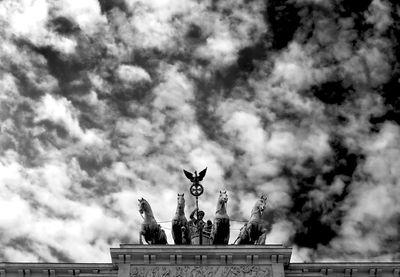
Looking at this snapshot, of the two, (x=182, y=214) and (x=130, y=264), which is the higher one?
(x=182, y=214)

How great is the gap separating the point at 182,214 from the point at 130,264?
146 inches

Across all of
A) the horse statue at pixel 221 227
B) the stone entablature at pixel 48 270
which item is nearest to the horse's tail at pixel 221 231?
the horse statue at pixel 221 227

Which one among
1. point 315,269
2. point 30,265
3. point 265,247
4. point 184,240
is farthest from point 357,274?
point 30,265

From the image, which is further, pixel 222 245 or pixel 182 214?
pixel 182 214

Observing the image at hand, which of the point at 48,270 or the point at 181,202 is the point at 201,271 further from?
the point at 48,270

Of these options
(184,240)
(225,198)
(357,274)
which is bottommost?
(357,274)

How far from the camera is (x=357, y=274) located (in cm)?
2805

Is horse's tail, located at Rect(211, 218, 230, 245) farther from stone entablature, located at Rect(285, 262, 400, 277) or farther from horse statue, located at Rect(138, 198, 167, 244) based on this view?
stone entablature, located at Rect(285, 262, 400, 277)

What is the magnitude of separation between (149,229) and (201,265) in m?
3.24

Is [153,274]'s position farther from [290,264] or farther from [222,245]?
[290,264]

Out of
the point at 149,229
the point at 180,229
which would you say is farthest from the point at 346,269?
the point at 149,229

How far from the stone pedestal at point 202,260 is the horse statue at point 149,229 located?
1.37 meters

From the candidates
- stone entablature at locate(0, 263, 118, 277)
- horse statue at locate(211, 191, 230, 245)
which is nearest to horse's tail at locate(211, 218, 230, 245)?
horse statue at locate(211, 191, 230, 245)

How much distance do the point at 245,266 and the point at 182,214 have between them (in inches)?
163
